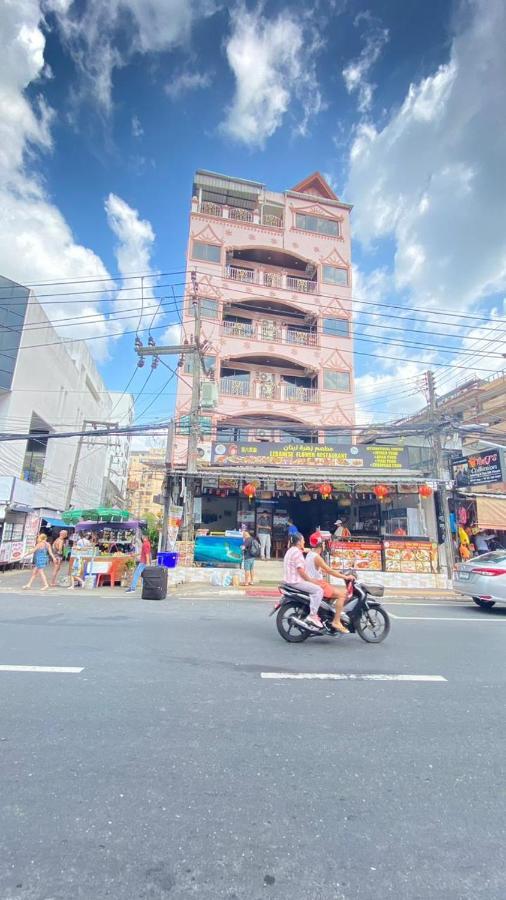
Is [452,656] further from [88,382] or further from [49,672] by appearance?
[88,382]

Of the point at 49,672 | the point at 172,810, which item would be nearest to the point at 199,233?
the point at 49,672

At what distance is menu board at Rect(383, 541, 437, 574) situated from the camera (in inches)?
577

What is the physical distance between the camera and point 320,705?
12.7 feet

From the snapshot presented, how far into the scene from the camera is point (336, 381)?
1029 inches

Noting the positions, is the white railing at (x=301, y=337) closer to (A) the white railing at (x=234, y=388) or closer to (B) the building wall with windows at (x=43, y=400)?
(A) the white railing at (x=234, y=388)

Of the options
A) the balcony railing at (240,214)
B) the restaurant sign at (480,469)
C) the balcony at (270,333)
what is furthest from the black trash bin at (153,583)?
the balcony railing at (240,214)

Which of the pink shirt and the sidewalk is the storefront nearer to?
the sidewalk

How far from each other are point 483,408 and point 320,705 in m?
28.5

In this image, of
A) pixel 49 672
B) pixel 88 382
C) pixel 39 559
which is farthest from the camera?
pixel 88 382

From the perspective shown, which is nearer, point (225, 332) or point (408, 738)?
point (408, 738)

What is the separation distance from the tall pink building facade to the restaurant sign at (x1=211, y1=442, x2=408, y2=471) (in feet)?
17.8

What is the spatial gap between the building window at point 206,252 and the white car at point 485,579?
913 inches

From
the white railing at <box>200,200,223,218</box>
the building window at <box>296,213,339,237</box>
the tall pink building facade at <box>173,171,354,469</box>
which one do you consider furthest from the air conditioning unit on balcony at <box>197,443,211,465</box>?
the building window at <box>296,213,339,237</box>

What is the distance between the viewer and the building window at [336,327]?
27.1 meters
